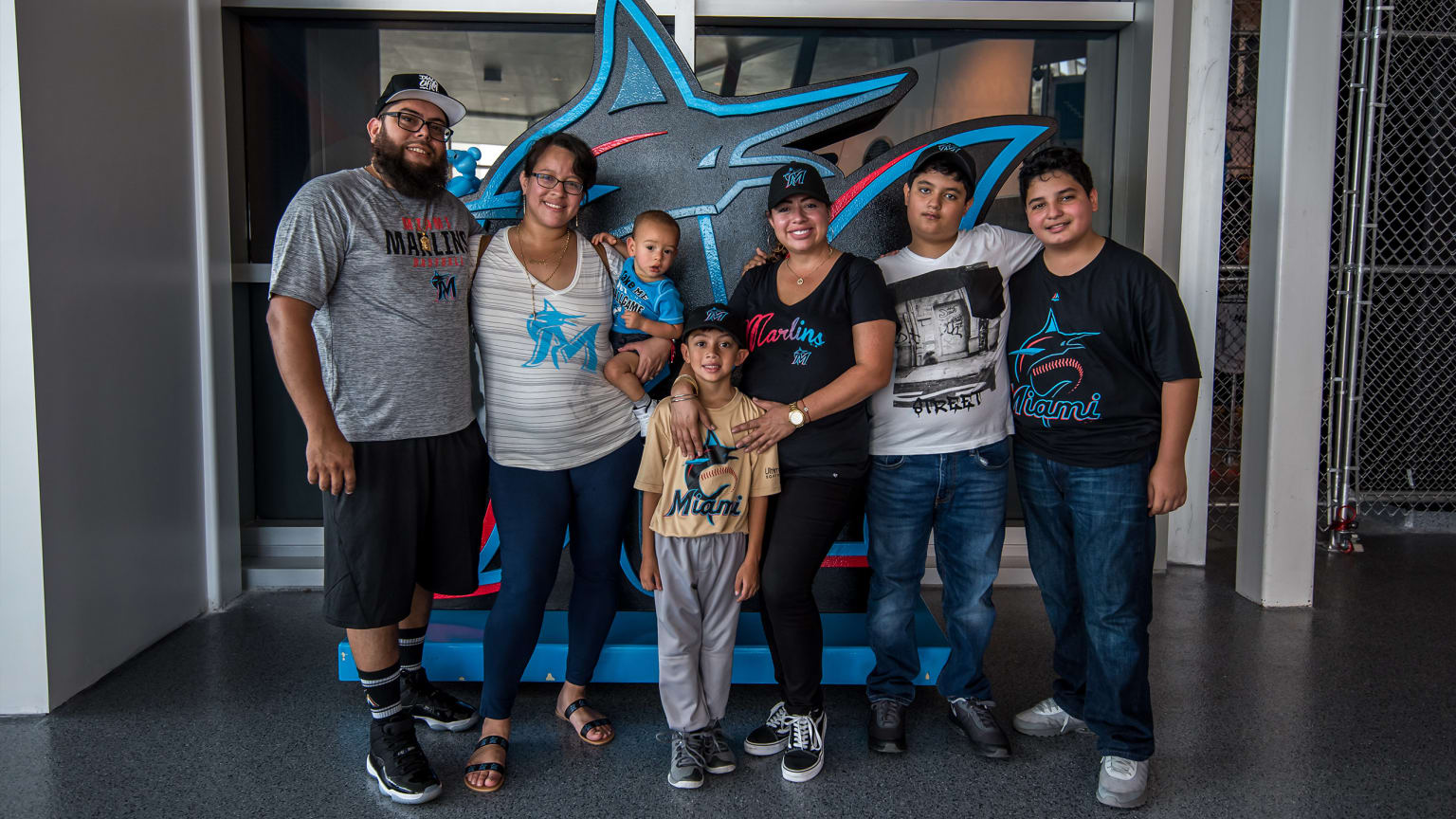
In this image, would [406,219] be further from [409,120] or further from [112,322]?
[112,322]

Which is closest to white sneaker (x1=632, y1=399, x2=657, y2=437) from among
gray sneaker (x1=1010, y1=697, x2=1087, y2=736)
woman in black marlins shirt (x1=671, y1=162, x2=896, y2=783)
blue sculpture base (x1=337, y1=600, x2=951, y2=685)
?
woman in black marlins shirt (x1=671, y1=162, x2=896, y2=783)

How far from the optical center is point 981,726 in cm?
246

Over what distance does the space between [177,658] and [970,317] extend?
2965mm

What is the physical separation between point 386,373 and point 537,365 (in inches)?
15.1

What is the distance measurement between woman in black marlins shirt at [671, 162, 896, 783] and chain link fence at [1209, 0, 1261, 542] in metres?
2.87

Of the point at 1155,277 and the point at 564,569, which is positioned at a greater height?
the point at 1155,277

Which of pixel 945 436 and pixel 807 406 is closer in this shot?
pixel 807 406

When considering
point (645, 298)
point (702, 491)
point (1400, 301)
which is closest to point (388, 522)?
point (702, 491)

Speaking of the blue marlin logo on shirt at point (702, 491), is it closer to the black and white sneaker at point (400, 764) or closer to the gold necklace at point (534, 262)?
the gold necklace at point (534, 262)

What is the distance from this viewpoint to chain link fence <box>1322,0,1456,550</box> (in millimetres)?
4527

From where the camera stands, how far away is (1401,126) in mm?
4941

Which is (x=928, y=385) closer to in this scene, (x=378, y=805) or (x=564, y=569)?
(x=378, y=805)

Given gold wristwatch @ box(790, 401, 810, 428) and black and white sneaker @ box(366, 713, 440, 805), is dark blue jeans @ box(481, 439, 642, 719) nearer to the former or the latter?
black and white sneaker @ box(366, 713, 440, 805)

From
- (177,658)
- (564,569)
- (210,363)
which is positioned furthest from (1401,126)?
(177,658)
